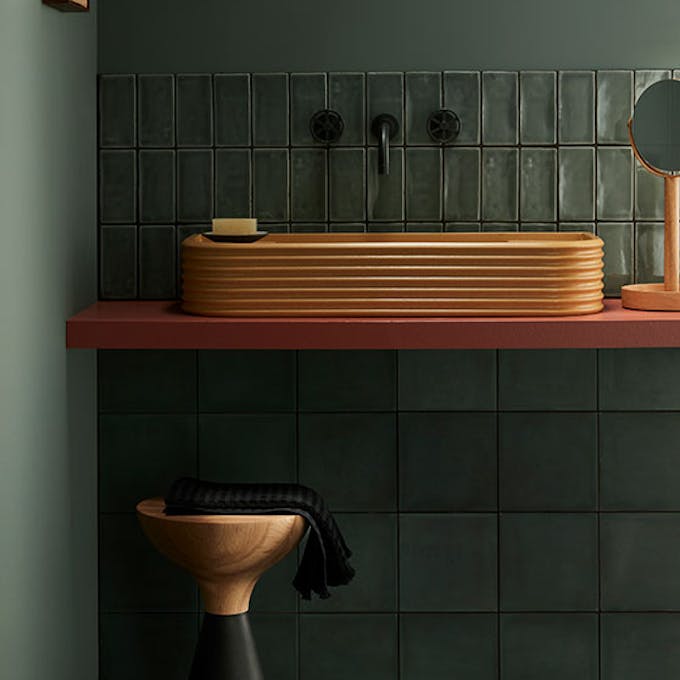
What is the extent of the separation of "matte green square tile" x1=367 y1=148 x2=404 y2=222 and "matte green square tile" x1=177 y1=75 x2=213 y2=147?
16.1 inches

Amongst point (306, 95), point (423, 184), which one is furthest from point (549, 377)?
point (306, 95)

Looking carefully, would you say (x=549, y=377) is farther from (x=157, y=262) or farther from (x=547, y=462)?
(x=157, y=262)

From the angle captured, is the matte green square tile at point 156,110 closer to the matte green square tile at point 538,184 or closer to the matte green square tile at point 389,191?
the matte green square tile at point 389,191

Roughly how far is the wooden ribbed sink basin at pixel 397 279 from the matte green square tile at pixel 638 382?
0.46 metres

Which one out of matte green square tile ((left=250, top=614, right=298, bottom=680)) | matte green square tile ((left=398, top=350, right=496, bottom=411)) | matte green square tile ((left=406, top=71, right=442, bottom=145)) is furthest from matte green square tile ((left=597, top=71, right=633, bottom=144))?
matte green square tile ((left=250, top=614, right=298, bottom=680))

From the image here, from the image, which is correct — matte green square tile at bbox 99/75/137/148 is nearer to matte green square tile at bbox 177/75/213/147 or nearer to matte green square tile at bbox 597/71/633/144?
matte green square tile at bbox 177/75/213/147

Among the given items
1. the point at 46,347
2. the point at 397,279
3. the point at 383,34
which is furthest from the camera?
the point at 383,34

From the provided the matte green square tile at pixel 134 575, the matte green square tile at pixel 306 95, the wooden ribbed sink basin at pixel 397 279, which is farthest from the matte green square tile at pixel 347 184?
the matte green square tile at pixel 134 575

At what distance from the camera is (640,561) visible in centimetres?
306

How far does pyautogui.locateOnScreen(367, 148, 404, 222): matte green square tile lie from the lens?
3016 millimetres

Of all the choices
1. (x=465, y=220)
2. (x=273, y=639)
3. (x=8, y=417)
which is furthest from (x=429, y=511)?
(x=8, y=417)

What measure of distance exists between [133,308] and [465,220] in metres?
0.83

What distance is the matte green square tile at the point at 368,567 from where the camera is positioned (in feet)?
10.0

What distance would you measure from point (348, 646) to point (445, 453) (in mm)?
541
